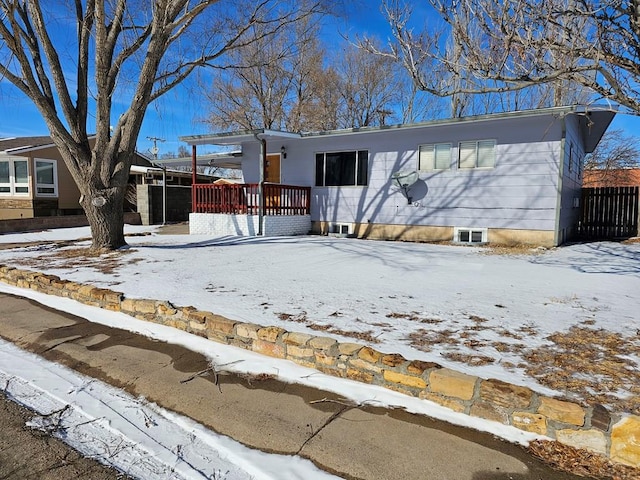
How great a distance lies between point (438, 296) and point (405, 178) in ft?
19.6

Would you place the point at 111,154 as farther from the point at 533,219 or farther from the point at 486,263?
the point at 533,219

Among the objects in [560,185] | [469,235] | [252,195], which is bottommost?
[469,235]

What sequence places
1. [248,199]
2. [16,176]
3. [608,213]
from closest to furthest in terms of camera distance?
[248,199] → [608,213] → [16,176]

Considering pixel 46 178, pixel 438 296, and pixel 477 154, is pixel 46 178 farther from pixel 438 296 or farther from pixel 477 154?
pixel 438 296

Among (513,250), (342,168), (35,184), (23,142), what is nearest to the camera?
(513,250)

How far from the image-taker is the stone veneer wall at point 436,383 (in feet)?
6.75

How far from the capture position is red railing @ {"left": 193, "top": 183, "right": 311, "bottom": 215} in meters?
11.2

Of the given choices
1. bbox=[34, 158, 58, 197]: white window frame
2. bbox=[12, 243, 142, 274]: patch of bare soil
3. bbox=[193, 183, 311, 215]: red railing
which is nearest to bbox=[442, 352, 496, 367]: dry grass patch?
bbox=[12, 243, 142, 274]: patch of bare soil

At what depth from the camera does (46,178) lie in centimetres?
1728

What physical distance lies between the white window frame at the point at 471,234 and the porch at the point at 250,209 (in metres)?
4.26

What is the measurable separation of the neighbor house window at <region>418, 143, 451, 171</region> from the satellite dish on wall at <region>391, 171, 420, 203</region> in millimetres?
345

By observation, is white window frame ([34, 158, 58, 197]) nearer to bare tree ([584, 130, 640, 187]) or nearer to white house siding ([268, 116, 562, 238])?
white house siding ([268, 116, 562, 238])

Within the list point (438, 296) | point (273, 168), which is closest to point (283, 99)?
point (273, 168)

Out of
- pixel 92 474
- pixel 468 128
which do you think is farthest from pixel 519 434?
pixel 468 128
